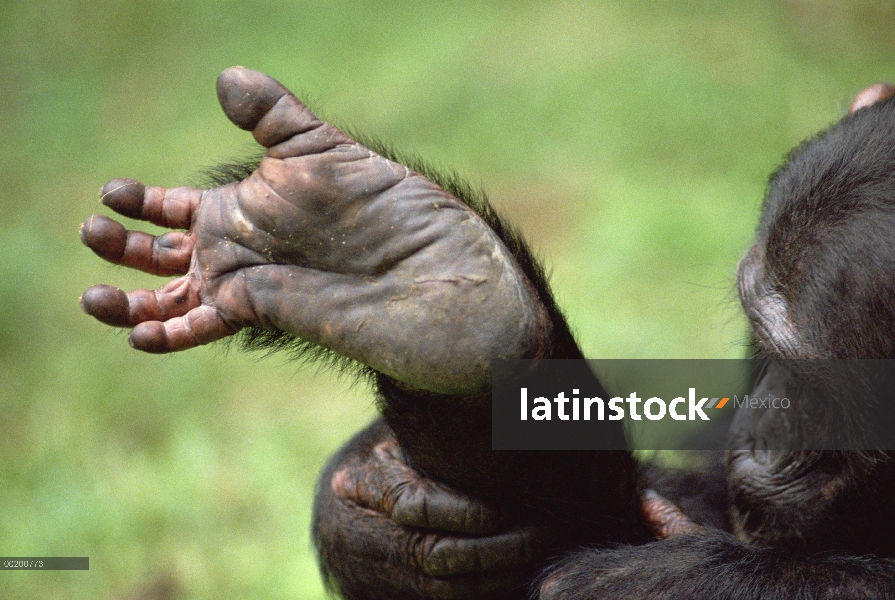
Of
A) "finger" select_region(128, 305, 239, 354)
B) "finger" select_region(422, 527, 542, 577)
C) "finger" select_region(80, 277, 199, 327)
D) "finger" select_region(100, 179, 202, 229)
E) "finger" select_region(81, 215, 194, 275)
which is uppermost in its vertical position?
"finger" select_region(100, 179, 202, 229)

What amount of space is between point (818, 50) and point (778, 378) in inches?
231

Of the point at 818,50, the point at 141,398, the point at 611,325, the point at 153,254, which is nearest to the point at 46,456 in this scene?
the point at 141,398

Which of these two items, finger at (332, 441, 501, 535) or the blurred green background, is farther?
the blurred green background

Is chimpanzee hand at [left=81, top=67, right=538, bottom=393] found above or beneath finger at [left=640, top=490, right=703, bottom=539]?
above

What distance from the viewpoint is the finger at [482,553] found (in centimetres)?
326

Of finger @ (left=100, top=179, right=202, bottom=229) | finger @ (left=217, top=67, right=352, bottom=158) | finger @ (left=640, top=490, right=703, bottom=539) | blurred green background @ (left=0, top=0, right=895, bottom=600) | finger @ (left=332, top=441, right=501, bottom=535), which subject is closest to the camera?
finger @ (left=217, top=67, right=352, bottom=158)

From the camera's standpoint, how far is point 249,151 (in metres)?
6.06

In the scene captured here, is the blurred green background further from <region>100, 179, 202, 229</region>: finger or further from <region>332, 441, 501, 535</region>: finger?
<region>100, 179, 202, 229</region>: finger

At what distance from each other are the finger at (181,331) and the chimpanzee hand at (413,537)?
1012 mm

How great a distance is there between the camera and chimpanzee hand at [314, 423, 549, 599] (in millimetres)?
3260

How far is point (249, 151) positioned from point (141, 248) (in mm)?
3565

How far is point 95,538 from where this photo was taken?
473 centimetres

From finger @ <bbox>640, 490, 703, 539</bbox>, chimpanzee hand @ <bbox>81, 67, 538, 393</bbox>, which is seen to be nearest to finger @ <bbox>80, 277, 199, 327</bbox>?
chimpanzee hand @ <bbox>81, 67, 538, 393</bbox>

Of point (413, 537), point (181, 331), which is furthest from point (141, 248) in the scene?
point (413, 537)
